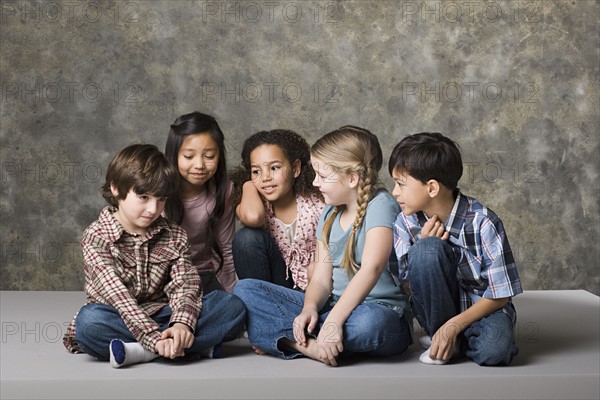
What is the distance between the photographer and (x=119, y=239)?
2.30 metres

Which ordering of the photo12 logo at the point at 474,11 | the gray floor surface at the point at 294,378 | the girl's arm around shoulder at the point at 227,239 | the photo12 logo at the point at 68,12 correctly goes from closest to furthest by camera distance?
the gray floor surface at the point at 294,378 → the girl's arm around shoulder at the point at 227,239 → the photo12 logo at the point at 68,12 → the photo12 logo at the point at 474,11

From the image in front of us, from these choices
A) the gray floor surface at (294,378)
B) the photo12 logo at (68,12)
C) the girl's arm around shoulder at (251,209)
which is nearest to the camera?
the gray floor surface at (294,378)

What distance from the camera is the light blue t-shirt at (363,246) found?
7.65ft

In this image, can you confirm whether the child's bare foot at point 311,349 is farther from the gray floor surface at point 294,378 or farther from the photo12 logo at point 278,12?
the photo12 logo at point 278,12

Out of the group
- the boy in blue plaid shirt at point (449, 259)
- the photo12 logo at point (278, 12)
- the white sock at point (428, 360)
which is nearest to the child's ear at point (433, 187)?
the boy in blue plaid shirt at point (449, 259)

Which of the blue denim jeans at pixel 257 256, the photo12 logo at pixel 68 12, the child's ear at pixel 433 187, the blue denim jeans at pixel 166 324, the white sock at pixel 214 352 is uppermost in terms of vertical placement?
the photo12 logo at pixel 68 12

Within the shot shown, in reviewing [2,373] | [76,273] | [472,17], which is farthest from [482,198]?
[2,373]

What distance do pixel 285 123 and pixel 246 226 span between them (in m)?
1.32

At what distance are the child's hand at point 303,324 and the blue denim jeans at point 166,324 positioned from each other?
174 mm

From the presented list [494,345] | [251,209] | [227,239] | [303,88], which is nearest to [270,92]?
[303,88]

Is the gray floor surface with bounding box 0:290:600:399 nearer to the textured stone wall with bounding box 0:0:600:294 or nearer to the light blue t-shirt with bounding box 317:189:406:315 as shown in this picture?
the light blue t-shirt with bounding box 317:189:406:315

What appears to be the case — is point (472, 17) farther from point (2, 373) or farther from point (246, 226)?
point (2, 373)

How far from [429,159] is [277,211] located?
655 millimetres

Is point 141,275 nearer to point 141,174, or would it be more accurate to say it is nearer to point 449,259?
point 141,174
